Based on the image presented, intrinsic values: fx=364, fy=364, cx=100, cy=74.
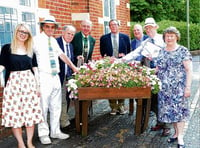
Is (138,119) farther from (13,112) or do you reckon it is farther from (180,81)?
(13,112)

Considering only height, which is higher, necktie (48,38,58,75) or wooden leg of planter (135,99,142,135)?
necktie (48,38,58,75)

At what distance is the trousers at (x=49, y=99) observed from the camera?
18.7 feet

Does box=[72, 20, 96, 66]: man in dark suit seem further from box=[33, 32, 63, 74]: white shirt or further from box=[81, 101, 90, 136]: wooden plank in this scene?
box=[33, 32, 63, 74]: white shirt

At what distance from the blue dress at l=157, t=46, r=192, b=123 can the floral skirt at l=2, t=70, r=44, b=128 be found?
6.53 feet

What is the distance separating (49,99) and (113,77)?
43.3 inches

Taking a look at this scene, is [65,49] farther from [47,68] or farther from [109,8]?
[109,8]

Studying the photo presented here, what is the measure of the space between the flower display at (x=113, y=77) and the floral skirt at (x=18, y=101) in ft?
2.49

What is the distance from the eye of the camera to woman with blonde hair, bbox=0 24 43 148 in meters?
5.19

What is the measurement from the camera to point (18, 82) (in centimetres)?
523

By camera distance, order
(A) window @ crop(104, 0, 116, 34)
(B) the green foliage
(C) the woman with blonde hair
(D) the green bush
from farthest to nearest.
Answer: (B) the green foliage
(D) the green bush
(A) window @ crop(104, 0, 116, 34)
(C) the woman with blonde hair

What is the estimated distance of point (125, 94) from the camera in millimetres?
5719

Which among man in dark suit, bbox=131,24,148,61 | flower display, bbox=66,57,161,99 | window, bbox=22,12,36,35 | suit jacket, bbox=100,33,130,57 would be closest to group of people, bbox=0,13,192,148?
flower display, bbox=66,57,161,99

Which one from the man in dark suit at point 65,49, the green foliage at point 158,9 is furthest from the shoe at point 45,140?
the green foliage at point 158,9

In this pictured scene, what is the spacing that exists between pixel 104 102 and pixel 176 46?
14.2 feet
